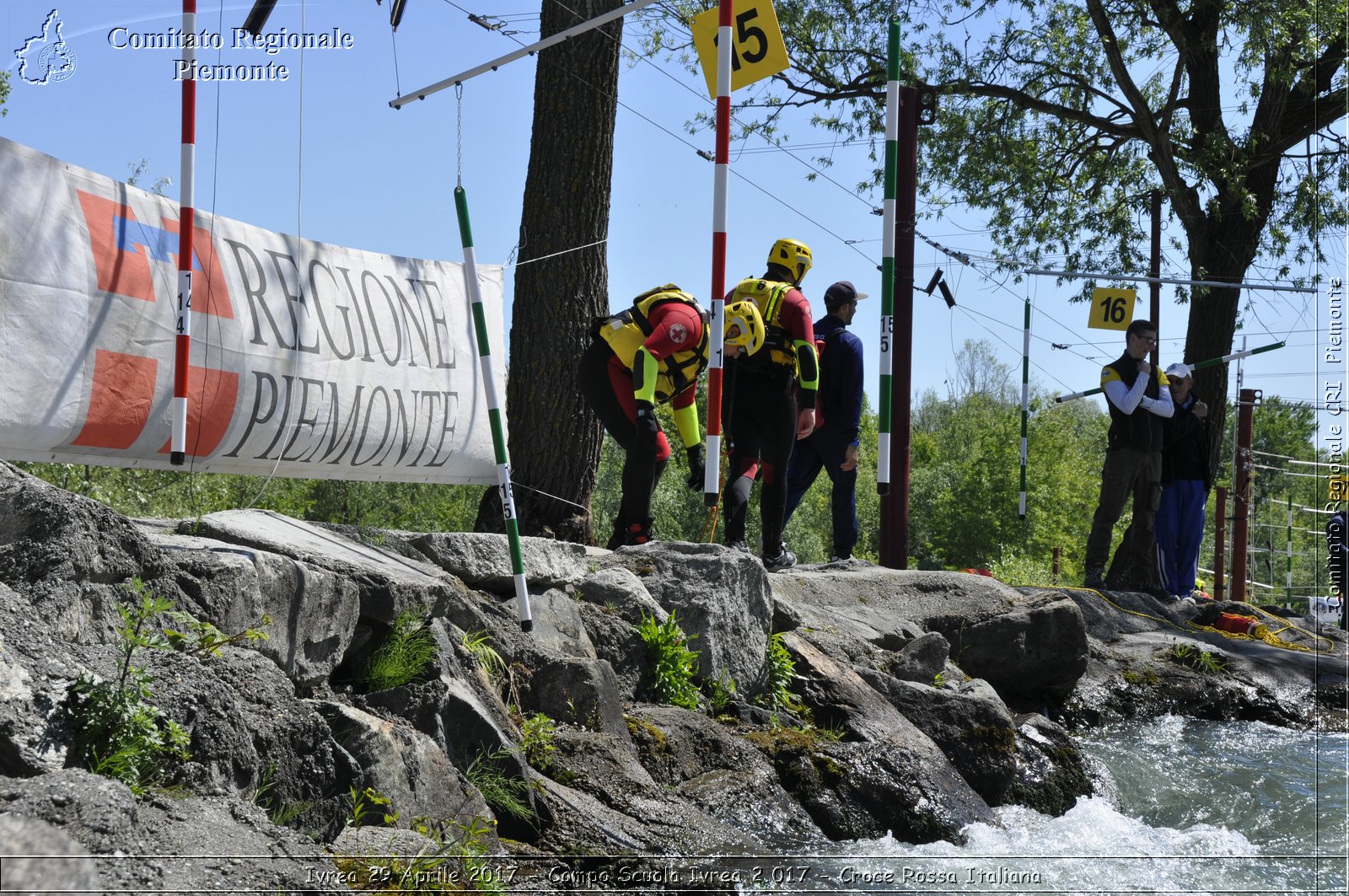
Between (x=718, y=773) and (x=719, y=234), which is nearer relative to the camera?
(x=718, y=773)

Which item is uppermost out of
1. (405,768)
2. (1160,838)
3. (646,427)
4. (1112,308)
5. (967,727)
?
(1112,308)

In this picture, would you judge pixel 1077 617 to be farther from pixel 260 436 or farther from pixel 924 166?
pixel 924 166

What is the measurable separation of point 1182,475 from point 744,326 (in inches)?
276

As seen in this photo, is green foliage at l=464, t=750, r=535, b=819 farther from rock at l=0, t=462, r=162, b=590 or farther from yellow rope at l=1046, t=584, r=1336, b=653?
yellow rope at l=1046, t=584, r=1336, b=653

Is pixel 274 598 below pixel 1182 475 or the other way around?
below

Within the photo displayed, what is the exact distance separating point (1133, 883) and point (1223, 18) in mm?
13275

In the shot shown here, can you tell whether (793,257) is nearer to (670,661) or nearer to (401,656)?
(670,661)

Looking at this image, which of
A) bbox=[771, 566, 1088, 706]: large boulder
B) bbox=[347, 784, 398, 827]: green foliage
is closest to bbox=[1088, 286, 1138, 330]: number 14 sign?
bbox=[771, 566, 1088, 706]: large boulder

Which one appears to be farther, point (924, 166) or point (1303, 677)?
point (924, 166)

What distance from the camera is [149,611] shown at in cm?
342

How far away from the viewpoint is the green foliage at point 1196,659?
10977 mm

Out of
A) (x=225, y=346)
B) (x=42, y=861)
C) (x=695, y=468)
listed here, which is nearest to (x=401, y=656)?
(x=225, y=346)

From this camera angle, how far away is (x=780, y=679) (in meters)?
6.64

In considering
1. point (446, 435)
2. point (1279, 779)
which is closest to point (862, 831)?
point (446, 435)
